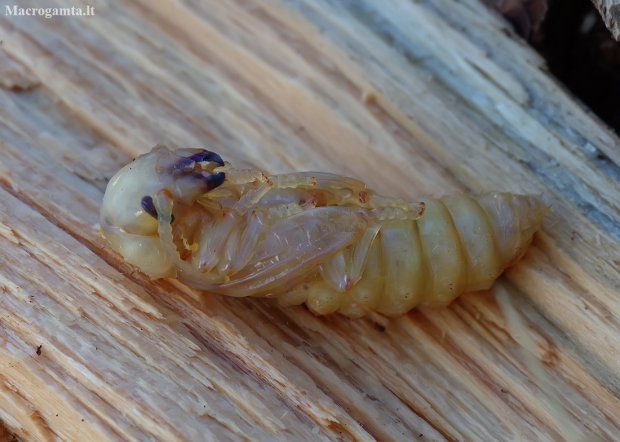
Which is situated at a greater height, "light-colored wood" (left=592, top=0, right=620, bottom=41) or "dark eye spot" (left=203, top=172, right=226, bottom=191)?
"light-colored wood" (left=592, top=0, right=620, bottom=41)

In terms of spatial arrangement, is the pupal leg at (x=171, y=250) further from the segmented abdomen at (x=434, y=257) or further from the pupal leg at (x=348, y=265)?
the pupal leg at (x=348, y=265)

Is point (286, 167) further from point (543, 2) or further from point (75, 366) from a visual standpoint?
point (543, 2)

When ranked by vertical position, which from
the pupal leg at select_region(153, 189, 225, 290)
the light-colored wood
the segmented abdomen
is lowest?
the pupal leg at select_region(153, 189, 225, 290)

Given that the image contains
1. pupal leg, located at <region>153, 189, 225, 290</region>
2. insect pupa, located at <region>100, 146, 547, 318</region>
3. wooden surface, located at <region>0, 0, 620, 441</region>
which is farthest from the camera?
insect pupa, located at <region>100, 146, 547, 318</region>

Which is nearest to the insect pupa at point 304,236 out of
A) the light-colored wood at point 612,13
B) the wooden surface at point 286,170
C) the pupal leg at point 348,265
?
the pupal leg at point 348,265

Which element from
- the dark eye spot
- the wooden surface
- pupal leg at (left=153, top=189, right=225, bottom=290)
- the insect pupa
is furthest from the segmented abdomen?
the dark eye spot

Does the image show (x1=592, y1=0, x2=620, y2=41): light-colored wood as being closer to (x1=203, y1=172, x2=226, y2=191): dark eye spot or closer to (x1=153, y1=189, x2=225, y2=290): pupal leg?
(x1=203, y1=172, x2=226, y2=191): dark eye spot

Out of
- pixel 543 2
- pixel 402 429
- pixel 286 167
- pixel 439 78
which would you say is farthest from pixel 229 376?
pixel 543 2
